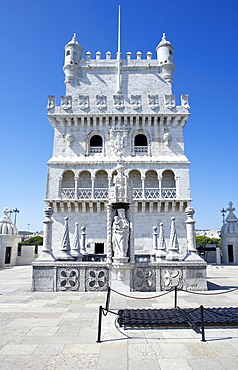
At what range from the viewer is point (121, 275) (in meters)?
11.3

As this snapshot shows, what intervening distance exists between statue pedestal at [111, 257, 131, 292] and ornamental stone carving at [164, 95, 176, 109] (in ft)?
68.9

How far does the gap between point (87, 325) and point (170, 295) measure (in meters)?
4.67

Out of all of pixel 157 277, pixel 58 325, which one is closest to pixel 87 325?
pixel 58 325

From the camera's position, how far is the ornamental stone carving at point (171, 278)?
1165cm

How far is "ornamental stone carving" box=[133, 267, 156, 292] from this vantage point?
37.9 ft

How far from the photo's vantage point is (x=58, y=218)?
26.9 metres

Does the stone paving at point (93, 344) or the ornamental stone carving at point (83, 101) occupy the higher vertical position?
the ornamental stone carving at point (83, 101)

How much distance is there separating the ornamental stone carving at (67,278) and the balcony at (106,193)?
15.1 m

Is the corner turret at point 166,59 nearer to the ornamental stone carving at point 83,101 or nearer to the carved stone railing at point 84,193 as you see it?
the ornamental stone carving at point 83,101

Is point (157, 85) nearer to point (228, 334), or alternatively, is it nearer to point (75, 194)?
point (75, 194)

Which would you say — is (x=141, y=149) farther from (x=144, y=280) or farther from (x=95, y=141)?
(x=144, y=280)

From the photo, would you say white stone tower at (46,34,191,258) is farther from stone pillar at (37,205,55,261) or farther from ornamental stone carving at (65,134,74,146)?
stone pillar at (37,205,55,261)

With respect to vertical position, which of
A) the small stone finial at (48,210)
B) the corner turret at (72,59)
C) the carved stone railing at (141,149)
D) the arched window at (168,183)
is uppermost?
the corner turret at (72,59)

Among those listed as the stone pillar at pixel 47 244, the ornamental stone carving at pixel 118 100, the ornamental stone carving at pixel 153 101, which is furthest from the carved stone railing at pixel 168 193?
the stone pillar at pixel 47 244
